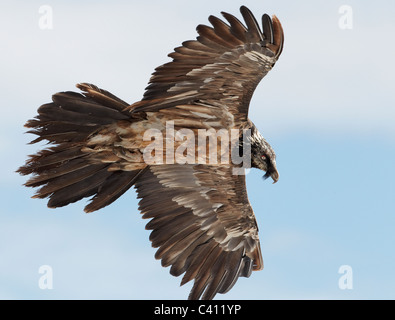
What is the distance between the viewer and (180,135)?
9102 mm

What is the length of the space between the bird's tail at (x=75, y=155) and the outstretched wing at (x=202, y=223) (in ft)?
1.23

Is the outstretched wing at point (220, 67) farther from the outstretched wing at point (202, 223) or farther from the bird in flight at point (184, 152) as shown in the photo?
the outstretched wing at point (202, 223)

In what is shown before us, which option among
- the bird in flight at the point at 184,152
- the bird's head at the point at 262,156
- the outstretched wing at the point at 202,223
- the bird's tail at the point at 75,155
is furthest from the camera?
the outstretched wing at the point at 202,223

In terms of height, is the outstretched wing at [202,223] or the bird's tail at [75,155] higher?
the bird's tail at [75,155]

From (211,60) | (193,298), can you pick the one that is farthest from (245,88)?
(193,298)

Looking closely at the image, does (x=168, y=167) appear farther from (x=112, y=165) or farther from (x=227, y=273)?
(x=227, y=273)

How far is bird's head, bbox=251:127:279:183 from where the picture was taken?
9.25 m

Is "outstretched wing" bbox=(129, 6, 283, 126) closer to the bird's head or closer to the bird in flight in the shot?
the bird in flight

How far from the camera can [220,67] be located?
27.9 feet

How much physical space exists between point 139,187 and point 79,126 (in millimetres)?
1073

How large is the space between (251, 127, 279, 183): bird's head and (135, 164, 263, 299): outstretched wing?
0.76ft

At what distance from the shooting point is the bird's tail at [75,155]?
8.96 meters

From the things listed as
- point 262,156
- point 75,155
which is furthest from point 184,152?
point 75,155

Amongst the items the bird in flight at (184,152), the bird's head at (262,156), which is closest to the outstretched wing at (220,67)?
Result: the bird in flight at (184,152)
